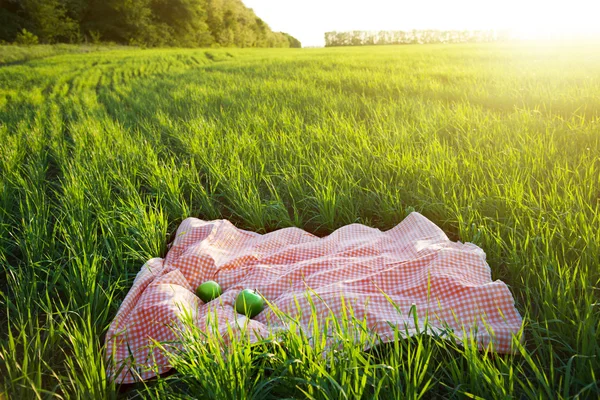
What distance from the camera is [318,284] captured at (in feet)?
6.82

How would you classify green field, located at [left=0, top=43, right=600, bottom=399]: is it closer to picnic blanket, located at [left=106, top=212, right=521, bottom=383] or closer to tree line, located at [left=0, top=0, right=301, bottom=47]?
picnic blanket, located at [left=106, top=212, right=521, bottom=383]

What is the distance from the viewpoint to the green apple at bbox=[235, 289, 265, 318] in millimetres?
1927

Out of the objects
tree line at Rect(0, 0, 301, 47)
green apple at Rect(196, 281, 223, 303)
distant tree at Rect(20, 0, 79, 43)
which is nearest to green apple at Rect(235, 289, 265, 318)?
green apple at Rect(196, 281, 223, 303)

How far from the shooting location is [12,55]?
1839 centimetres

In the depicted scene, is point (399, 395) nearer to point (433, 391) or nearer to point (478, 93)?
point (433, 391)

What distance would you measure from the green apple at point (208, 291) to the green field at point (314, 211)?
14.1 inches

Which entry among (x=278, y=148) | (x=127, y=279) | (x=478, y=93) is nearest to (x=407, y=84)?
(x=478, y=93)

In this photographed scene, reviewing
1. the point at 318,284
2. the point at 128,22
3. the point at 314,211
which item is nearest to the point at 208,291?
the point at 318,284

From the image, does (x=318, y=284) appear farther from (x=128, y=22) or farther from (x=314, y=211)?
(x=128, y=22)

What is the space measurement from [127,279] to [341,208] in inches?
50.2

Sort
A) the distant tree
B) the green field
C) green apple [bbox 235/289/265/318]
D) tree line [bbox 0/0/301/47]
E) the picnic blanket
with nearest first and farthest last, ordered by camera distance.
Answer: the green field
the picnic blanket
green apple [bbox 235/289/265/318]
the distant tree
tree line [bbox 0/0/301/47]

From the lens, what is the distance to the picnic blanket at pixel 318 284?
1717 mm

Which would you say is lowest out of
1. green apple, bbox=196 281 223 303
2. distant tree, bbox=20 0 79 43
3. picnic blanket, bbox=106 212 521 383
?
green apple, bbox=196 281 223 303

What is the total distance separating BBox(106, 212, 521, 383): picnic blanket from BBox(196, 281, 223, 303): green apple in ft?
0.12
